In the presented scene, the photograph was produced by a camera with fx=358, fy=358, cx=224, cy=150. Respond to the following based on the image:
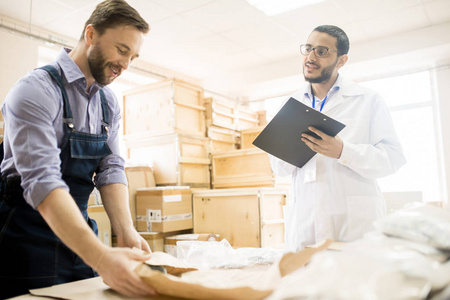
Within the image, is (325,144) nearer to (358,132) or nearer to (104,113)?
(358,132)

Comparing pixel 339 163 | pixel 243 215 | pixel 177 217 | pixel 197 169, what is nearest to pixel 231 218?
pixel 243 215

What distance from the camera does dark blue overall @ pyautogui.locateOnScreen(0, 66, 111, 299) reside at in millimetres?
1013

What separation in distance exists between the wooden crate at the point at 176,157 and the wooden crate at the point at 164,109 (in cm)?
10

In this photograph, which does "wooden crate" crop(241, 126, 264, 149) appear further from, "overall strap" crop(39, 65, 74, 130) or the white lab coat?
"overall strap" crop(39, 65, 74, 130)

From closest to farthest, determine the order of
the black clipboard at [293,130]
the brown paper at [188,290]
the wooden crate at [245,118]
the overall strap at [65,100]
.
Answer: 1. the brown paper at [188,290]
2. the overall strap at [65,100]
3. the black clipboard at [293,130]
4. the wooden crate at [245,118]

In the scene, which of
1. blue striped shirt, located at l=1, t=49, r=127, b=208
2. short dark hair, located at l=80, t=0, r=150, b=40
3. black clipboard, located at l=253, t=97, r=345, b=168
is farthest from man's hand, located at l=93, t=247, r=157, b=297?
black clipboard, located at l=253, t=97, r=345, b=168

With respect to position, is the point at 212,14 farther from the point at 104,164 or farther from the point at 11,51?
the point at 104,164

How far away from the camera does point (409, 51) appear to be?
5.21 m

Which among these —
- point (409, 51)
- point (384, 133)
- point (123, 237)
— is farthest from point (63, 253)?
point (409, 51)

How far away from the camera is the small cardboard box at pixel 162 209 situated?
11.7 feet

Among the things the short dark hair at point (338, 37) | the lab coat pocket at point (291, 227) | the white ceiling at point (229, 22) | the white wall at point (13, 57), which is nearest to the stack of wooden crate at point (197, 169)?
the white ceiling at point (229, 22)

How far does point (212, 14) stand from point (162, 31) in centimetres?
78

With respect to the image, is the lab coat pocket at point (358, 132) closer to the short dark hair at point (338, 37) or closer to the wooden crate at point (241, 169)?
the short dark hair at point (338, 37)

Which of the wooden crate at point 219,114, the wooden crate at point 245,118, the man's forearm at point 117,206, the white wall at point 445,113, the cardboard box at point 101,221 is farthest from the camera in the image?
the white wall at point 445,113
